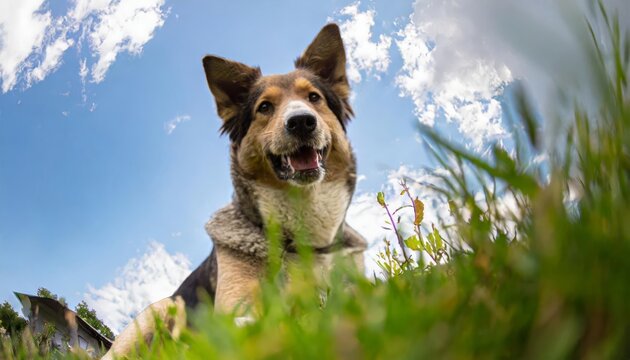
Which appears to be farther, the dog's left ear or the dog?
the dog's left ear

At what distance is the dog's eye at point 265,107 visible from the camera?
6.99m

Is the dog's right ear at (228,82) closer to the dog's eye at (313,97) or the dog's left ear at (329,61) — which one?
the dog's left ear at (329,61)

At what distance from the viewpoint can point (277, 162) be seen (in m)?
6.70

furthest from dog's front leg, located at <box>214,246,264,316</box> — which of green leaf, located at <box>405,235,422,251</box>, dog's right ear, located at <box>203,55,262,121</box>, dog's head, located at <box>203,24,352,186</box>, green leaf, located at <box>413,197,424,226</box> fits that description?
green leaf, located at <box>405,235,422,251</box>

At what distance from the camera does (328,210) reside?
698 centimetres

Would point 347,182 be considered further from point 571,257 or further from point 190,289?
point 571,257

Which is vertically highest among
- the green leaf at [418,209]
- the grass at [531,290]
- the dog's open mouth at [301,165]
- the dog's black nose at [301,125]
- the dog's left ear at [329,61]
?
the dog's left ear at [329,61]

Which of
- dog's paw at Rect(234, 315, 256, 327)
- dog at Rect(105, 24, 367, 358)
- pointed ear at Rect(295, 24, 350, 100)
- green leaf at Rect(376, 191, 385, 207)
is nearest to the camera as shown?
dog's paw at Rect(234, 315, 256, 327)

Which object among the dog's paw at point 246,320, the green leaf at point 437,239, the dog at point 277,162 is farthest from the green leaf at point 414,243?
the dog at point 277,162

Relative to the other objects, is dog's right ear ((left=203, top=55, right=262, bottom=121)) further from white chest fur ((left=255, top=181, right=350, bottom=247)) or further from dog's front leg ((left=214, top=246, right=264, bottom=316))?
dog's front leg ((left=214, top=246, right=264, bottom=316))

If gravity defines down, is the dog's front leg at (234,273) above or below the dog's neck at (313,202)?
below

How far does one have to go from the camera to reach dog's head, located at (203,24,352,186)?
6.48 meters

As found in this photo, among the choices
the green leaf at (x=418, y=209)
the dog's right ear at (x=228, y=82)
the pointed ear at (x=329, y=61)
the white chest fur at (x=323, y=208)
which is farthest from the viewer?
the pointed ear at (x=329, y=61)

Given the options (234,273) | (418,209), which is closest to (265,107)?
(234,273)
